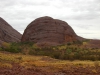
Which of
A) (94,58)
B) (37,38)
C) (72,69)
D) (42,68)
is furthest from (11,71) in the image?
(37,38)

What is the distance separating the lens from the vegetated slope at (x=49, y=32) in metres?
53.0

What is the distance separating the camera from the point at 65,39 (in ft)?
178

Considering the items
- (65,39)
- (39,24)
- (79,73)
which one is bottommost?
(79,73)

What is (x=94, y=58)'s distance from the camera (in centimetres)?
2380

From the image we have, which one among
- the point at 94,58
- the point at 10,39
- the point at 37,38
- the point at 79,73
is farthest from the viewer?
the point at 10,39

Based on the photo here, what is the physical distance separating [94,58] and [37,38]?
3044 cm

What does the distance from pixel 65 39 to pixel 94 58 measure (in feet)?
101

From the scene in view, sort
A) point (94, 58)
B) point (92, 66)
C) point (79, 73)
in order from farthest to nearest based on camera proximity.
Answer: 1. point (94, 58)
2. point (92, 66)
3. point (79, 73)

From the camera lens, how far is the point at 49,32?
177 ft

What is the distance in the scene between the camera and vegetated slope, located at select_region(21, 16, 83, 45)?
53.0 meters

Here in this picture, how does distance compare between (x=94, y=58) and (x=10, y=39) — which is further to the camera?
(x=10, y=39)

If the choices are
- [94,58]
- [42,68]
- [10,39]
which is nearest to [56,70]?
[42,68]

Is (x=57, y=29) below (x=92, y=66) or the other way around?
the other way around

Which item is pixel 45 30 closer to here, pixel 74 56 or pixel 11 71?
pixel 74 56
